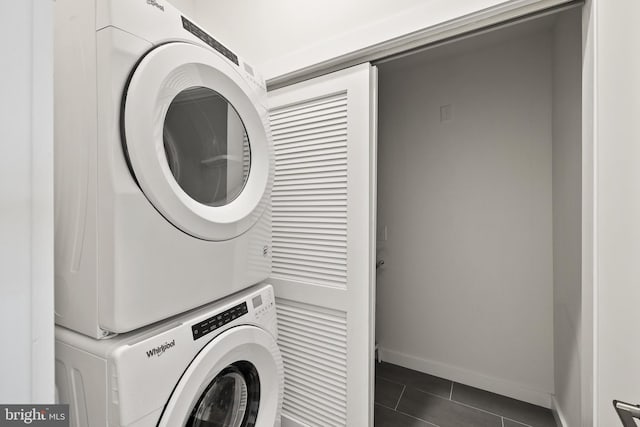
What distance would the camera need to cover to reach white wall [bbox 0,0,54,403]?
25cm

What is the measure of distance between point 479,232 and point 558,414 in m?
1.13

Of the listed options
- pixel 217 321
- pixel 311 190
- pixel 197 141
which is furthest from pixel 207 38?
pixel 217 321

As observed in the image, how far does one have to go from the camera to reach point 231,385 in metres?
0.97

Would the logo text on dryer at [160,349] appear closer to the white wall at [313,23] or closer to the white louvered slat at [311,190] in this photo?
the white louvered slat at [311,190]

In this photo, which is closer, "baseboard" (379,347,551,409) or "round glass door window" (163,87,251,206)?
"round glass door window" (163,87,251,206)

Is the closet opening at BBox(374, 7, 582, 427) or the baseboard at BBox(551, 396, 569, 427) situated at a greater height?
the closet opening at BBox(374, 7, 582, 427)

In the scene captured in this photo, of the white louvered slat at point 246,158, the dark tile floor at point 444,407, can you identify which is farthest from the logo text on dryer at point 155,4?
the dark tile floor at point 444,407

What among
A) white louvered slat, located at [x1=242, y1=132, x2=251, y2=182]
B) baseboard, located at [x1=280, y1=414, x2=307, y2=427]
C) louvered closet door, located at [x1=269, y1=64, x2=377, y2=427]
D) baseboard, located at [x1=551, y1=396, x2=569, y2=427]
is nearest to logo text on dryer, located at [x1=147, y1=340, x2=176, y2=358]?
white louvered slat, located at [x1=242, y1=132, x2=251, y2=182]

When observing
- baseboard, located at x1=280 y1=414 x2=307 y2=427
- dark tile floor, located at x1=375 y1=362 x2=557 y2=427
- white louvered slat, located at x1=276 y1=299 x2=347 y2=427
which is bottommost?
dark tile floor, located at x1=375 y1=362 x2=557 y2=427

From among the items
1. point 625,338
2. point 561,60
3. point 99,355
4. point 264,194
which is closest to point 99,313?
point 99,355

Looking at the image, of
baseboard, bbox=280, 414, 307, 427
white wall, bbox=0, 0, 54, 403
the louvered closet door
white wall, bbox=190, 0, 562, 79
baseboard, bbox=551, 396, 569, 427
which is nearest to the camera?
white wall, bbox=0, 0, 54, 403

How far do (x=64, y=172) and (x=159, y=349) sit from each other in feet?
1.65

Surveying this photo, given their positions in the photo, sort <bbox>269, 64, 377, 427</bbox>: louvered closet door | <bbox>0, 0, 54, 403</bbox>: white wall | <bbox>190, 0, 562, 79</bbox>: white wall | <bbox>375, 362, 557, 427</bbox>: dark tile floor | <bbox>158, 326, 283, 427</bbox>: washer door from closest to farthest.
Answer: <bbox>0, 0, 54, 403</bbox>: white wall, <bbox>158, 326, 283, 427</bbox>: washer door, <bbox>190, 0, 562, 79</bbox>: white wall, <bbox>269, 64, 377, 427</bbox>: louvered closet door, <bbox>375, 362, 557, 427</bbox>: dark tile floor

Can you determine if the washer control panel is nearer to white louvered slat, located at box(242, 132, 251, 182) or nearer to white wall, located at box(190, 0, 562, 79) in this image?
white louvered slat, located at box(242, 132, 251, 182)
